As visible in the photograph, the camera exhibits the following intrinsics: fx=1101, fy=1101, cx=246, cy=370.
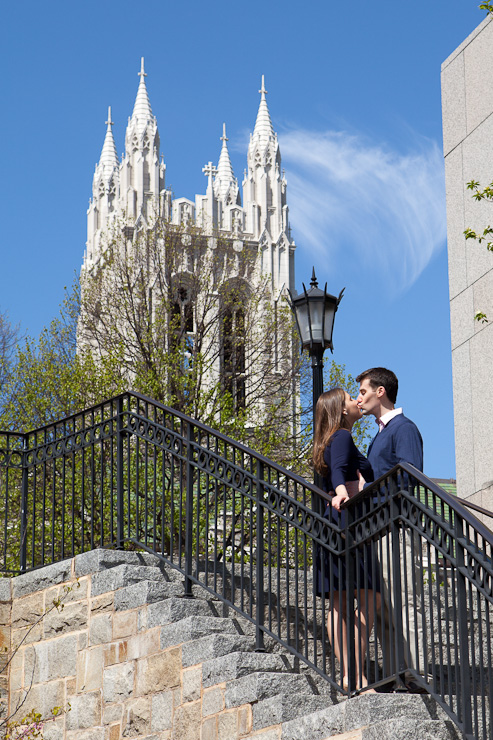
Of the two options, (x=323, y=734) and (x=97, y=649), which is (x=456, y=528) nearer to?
(x=323, y=734)

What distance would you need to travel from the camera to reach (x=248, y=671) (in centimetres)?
663

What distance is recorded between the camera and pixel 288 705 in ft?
20.3

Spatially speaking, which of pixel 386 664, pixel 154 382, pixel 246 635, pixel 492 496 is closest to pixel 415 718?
pixel 386 664

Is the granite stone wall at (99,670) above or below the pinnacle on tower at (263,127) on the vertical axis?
below

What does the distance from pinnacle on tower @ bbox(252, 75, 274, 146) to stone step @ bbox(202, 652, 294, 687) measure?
5989 cm

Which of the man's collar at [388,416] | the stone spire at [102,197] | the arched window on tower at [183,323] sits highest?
the stone spire at [102,197]

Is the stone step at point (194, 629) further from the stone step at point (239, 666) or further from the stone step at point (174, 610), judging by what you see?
the stone step at point (239, 666)

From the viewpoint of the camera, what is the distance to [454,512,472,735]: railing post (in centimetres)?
528

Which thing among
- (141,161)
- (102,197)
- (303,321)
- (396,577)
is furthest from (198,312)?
(102,197)

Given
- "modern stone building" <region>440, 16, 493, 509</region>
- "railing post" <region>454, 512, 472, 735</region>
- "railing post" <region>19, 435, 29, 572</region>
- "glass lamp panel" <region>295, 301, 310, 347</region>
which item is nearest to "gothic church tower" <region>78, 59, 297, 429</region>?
"modern stone building" <region>440, 16, 493, 509</region>

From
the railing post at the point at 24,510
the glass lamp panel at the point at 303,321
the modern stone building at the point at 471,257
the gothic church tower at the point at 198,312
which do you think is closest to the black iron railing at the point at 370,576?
the railing post at the point at 24,510

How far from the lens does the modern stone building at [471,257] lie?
39.5 ft

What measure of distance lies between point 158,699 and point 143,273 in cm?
2273

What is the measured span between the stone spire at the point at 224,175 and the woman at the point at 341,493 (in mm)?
61271
